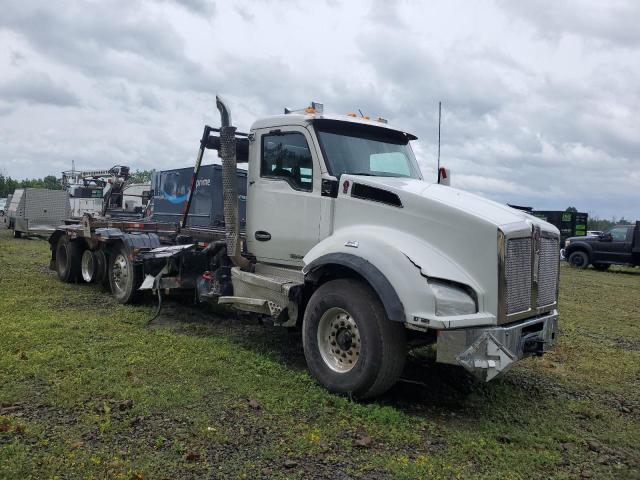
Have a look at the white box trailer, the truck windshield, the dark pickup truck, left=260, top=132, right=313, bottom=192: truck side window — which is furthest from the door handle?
the white box trailer

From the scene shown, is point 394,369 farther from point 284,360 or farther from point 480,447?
point 284,360

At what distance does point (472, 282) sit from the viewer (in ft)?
16.3

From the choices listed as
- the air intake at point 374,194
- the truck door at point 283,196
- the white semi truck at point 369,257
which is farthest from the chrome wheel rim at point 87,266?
the air intake at point 374,194

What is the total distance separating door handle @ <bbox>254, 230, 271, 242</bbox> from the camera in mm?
6785

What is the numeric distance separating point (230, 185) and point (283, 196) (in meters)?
0.99

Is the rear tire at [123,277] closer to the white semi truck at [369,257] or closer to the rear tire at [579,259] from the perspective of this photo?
the white semi truck at [369,257]

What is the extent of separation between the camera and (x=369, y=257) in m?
5.17

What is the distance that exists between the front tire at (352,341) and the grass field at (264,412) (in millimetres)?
206

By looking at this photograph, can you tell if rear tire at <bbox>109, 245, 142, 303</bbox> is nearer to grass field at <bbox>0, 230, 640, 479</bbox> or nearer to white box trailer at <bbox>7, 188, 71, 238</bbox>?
grass field at <bbox>0, 230, 640, 479</bbox>

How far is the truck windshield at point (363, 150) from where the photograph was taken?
621 centimetres

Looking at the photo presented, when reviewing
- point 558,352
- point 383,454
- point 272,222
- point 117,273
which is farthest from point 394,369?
point 117,273

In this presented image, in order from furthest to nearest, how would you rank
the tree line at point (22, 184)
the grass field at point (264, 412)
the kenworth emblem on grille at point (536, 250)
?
the tree line at point (22, 184)
the kenworth emblem on grille at point (536, 250)
the grass field at point (264, 412)

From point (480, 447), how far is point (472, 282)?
4.48 feet

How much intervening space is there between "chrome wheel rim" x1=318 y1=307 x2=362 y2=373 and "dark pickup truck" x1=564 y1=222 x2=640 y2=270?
1837 centimetres
